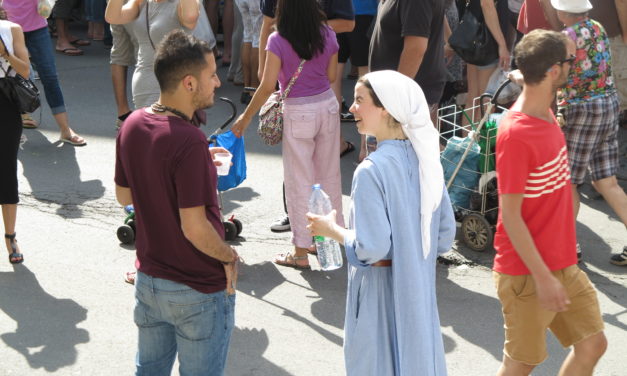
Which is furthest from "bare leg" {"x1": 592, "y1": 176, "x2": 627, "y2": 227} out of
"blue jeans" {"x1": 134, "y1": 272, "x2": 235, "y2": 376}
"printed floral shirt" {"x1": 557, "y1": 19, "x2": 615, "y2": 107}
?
"blue jeans" {"x1": 134, "y1": 272, "x2": 235, "y2": 376}

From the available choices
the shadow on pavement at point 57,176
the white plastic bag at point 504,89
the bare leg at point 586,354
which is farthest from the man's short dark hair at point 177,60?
the white plastic bag at point 504,89

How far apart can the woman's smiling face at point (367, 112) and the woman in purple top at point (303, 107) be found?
2.20m

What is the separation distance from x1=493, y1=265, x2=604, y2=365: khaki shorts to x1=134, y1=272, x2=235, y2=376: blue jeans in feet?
4.03

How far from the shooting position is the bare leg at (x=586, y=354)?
3957mm

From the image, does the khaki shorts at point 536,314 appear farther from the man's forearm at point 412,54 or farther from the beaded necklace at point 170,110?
the man's forearm at point 412,54

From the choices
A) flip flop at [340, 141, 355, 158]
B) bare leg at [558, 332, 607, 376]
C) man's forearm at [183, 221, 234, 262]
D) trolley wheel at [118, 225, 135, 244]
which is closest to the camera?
man's forearm at [183, 221, 234, 262]

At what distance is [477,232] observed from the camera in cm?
645

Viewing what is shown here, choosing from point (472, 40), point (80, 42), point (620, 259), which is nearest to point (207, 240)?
point (620, 259)

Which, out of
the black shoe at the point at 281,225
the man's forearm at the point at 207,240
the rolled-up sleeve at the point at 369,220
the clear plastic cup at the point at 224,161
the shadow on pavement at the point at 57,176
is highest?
the rolled-up sleeve at the point at 369,220

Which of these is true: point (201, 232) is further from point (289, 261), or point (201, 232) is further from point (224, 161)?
point (289, 261)

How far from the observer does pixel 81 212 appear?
738 cm

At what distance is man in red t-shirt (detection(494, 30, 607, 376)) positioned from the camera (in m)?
3.75

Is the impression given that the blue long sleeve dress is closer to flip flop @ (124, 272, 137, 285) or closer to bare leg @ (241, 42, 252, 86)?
flip flop @ (124, 272, 137, 285)

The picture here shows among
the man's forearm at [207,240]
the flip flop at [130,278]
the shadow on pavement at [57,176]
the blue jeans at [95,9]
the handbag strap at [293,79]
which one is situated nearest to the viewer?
the man's forearm at [207,240]
